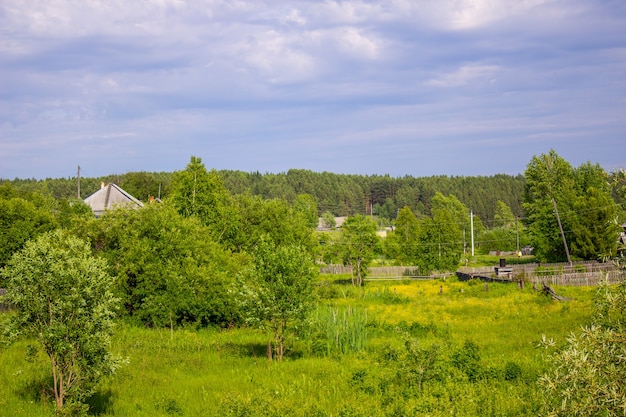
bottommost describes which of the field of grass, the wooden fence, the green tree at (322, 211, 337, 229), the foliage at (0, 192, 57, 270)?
the field of grass

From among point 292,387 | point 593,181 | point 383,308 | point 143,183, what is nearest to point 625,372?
point 292,387

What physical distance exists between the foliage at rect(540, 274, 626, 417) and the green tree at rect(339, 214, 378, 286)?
166ft

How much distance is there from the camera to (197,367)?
69.2ft

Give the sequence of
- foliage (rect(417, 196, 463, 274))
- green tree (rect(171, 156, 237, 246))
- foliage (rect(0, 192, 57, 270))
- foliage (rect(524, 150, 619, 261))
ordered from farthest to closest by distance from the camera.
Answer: foliage (rect(417, 196, 463, 274)), foliage (rect(524, 150, 619, 261)), foliage (rect(0, 192, 57, 270)), green tree (rect(171, 156, 237, 246))

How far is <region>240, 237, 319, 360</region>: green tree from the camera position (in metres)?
22.5

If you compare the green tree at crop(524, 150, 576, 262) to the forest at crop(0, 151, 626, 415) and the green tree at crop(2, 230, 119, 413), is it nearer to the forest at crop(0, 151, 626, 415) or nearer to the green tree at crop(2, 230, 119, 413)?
the forest at crop(0, 151, 626, 415)

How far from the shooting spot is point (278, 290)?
74.9 feet

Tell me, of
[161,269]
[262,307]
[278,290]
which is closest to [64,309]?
[262,307]

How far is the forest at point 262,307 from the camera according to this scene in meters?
13.9

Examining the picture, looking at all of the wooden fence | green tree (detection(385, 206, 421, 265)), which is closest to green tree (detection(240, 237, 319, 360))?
the wooden fence

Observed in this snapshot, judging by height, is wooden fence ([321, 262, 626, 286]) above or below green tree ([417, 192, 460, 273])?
below

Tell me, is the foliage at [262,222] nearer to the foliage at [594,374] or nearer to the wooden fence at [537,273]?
the wooden fence at [537,273]

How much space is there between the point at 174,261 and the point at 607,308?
25261 mm

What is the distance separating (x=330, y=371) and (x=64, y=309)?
982cm
